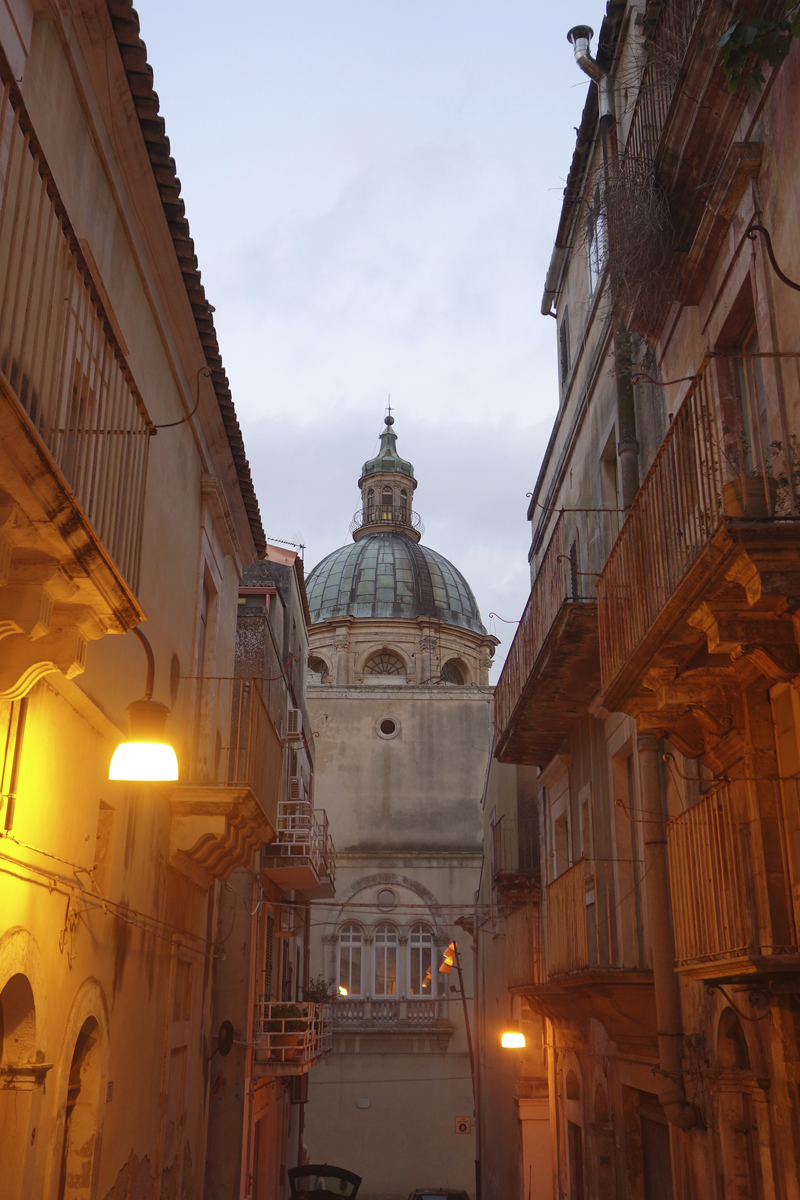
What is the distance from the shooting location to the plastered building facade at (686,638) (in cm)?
646

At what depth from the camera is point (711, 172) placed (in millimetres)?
7930

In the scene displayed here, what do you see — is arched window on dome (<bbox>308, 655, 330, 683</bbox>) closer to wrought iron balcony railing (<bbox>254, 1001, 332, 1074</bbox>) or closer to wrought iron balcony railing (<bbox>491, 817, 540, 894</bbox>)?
wrought iron balcony railing (<bbox>491, 817, 540, 894</bbox>)

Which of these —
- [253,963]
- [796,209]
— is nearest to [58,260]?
[796,209]

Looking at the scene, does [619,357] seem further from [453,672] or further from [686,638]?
[453,672]

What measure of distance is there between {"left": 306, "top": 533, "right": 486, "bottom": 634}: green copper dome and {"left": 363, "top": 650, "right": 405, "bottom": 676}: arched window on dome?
6.77 feet

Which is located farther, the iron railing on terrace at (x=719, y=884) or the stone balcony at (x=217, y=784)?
the stone balcony at (x=217, y=784)

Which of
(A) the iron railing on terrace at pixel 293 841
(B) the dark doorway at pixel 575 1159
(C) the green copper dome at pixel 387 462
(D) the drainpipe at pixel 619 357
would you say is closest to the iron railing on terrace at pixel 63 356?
(D) the drainpipe at pixel 619 357

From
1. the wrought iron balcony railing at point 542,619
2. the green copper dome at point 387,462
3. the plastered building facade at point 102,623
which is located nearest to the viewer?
the plastered building facade at point 102,623

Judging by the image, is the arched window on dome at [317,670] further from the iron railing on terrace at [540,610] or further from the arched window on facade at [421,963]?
the iron railing on terrace at [540,610]

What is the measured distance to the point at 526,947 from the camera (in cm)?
1655

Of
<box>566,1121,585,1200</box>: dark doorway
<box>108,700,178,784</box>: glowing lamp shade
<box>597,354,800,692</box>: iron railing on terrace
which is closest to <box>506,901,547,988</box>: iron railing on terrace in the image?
<box>566,1121,585,1200</box>: dark doorway

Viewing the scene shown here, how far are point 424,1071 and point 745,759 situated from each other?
30.7 metres

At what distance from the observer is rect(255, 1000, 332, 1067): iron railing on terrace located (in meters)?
17.8

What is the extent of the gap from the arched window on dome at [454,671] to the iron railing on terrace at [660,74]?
152 feet
